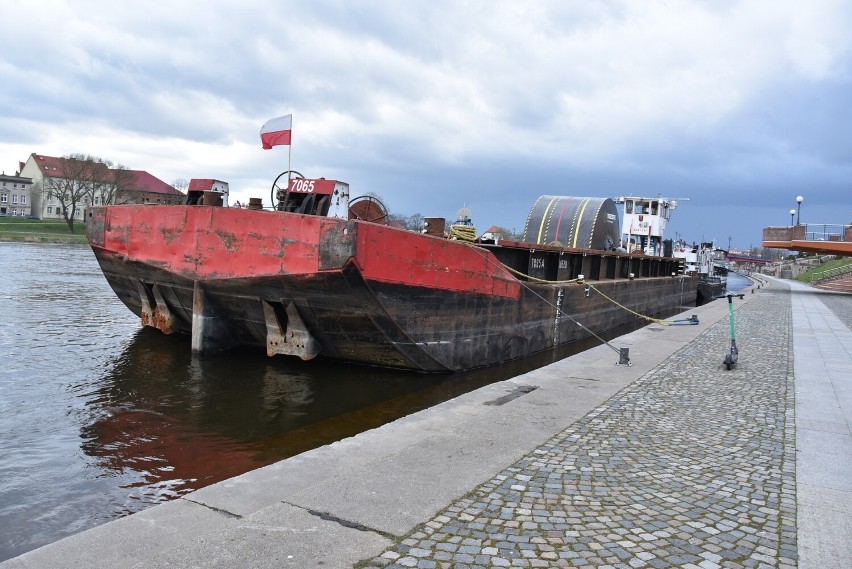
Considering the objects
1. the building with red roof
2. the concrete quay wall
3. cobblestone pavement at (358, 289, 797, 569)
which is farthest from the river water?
the building with red roof

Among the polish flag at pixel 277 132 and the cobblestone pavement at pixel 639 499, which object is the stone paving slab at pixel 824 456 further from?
the polish flag at pixel 277 132

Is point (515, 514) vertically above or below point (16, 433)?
above

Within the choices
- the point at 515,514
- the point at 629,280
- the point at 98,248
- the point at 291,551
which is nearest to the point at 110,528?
the point at 291,551

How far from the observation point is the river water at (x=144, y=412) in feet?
16.3

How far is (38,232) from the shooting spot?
71.4m

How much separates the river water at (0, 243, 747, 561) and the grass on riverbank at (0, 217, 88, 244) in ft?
196

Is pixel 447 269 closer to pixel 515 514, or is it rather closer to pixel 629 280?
pixel 515 514

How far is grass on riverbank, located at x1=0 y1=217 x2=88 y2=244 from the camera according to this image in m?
62.3

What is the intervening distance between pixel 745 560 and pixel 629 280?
60.1 ft

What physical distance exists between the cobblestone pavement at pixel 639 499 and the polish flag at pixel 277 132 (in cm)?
702

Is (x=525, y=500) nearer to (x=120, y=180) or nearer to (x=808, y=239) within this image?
(x=808, y=239)

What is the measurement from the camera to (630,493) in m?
3.89

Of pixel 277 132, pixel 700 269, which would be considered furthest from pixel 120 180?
pixel 277 132

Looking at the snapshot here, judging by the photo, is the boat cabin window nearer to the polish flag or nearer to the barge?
the barge
